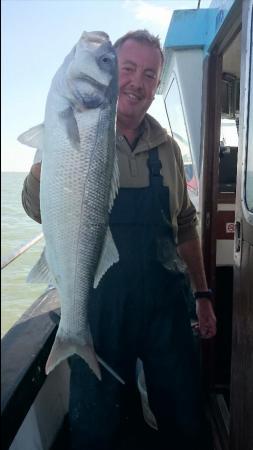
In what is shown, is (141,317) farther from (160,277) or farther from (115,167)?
(115,167)

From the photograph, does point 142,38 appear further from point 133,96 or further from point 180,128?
point 180,128

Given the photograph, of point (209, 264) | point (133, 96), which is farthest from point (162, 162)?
point (209, 264)

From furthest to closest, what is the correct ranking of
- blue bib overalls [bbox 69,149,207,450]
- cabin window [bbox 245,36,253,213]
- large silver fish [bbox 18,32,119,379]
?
blue bib overalls [bbox 69,149,207,450] < cabin window [bbox 245,36,253,213] < large silver fish [bbox 18,32,119,379]

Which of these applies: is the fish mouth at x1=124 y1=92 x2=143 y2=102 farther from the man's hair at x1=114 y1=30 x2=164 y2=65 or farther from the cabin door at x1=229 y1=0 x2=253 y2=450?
the cabin door at x1=229 y1=0 x2=253 y2=450

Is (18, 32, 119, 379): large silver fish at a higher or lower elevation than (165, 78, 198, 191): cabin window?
lower

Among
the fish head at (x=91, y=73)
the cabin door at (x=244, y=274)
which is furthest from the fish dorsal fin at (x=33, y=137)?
the cabin door at (x=244, y=274)

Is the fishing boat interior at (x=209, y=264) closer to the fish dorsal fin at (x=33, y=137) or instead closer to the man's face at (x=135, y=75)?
the man's face at (x=135, y=75)

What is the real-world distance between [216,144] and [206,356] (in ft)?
5.05

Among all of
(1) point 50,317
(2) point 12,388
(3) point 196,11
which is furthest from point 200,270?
(3) point 196,11

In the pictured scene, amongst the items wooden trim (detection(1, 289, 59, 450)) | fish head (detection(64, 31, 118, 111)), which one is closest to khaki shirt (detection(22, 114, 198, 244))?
fish head (detection(64, 31, 118, 111))

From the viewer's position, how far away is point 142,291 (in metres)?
2.19

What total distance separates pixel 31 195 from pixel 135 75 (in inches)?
31.3

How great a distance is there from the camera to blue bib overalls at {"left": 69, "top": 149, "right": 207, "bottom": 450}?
216 centimetres

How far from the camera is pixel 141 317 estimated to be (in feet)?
7.32
